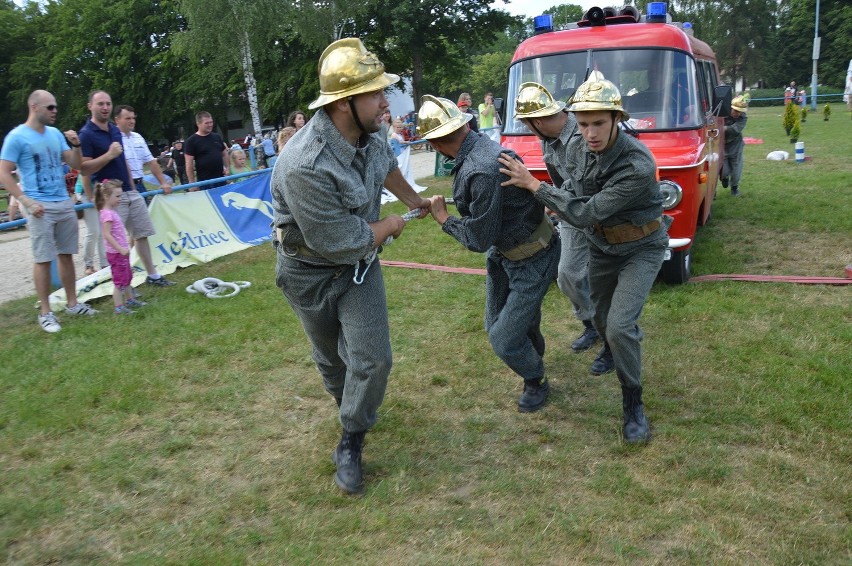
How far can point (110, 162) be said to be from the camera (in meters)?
7.39

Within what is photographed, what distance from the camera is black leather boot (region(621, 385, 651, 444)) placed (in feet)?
13.1

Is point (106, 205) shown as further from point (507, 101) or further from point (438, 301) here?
point (507, 101)

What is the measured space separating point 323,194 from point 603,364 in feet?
9.06

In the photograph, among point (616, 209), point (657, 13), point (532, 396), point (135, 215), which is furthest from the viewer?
point (135, 215)

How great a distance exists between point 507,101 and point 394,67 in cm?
3211

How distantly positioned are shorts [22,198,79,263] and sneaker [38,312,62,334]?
53 centimetres

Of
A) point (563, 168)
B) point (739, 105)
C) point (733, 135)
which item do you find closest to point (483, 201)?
point (563, 168)

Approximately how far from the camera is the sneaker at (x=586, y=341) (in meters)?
5.47

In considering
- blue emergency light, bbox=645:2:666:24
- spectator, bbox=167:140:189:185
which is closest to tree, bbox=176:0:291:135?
spectator, bbox=167:140:189:185

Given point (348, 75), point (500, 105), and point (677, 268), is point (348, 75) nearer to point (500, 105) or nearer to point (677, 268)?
point (677, 268)

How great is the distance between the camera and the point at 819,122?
27391 millimetres

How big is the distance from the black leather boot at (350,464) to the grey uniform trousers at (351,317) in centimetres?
6

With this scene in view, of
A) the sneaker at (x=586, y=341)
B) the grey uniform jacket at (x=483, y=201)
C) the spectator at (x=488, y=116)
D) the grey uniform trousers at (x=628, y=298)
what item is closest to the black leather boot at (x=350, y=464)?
the grey uniform jacket at (x=483, y=201)

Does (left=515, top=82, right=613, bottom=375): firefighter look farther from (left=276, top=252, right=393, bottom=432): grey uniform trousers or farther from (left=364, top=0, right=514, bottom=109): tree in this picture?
(left=364, top=0, right=514, bottom=109): tree
